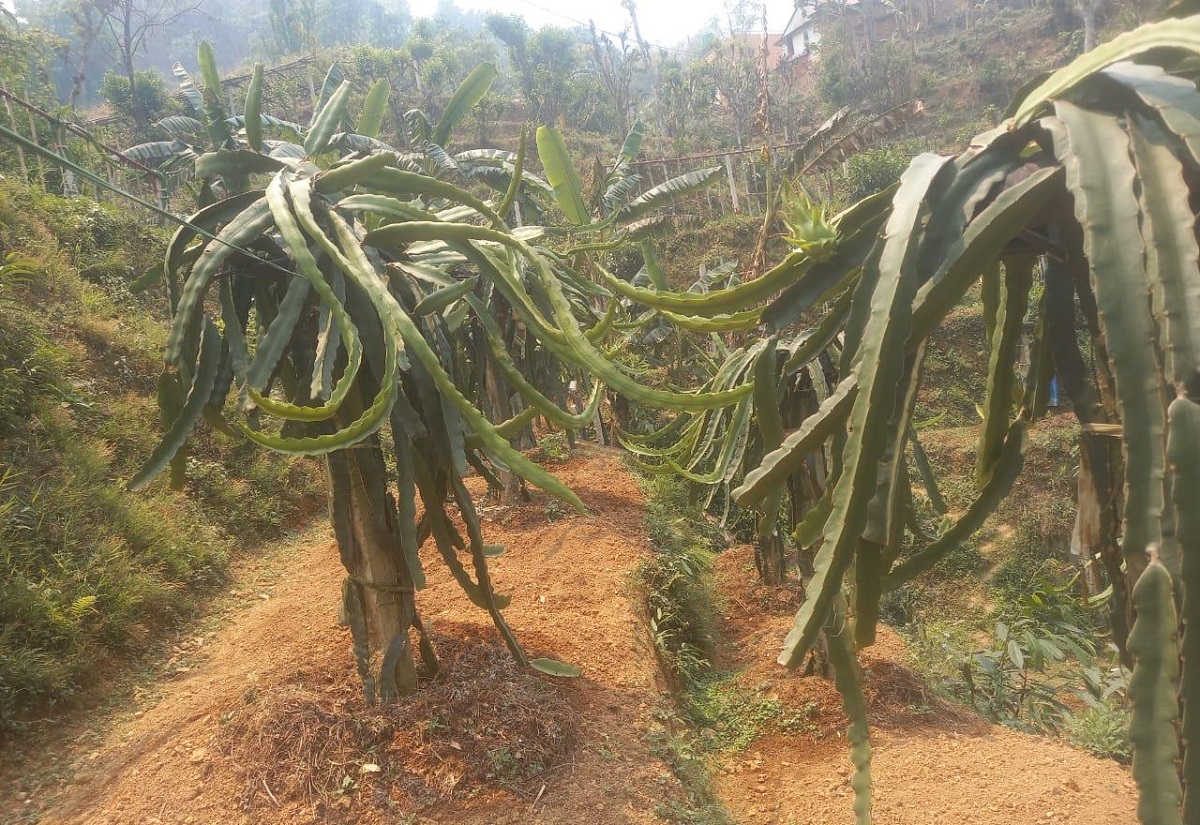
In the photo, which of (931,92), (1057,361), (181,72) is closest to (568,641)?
(1057,361)

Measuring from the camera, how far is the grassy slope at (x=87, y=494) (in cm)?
382

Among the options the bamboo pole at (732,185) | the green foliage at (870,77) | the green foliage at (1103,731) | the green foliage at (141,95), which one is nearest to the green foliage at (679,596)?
the green foliage at (1103,731)

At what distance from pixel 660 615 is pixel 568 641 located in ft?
3.85

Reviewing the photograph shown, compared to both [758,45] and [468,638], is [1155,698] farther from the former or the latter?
[758,45]

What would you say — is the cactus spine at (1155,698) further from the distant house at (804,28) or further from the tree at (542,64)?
the distant house at (804,28)

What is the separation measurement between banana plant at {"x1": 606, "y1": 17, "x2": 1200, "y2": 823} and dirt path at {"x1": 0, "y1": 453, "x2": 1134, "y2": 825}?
155 centimetres

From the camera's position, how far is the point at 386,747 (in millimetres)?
2496

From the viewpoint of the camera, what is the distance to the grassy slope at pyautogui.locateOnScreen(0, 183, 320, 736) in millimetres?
3816

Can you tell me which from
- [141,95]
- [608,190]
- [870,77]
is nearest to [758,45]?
[870,77]

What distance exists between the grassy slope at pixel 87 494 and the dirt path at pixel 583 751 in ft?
1.60

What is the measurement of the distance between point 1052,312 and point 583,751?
2170mm

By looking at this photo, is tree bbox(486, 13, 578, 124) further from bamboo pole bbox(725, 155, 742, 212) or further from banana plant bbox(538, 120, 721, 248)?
banana plant bbox(538, 120, 721, 248)

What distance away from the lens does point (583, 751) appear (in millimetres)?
2688

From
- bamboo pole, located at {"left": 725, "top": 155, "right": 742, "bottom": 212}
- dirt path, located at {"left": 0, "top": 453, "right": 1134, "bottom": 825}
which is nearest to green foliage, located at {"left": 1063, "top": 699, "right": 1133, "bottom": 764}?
dirt path, located at {"left": 0, "top": 453, "right": 1134, "bottom": 825}
